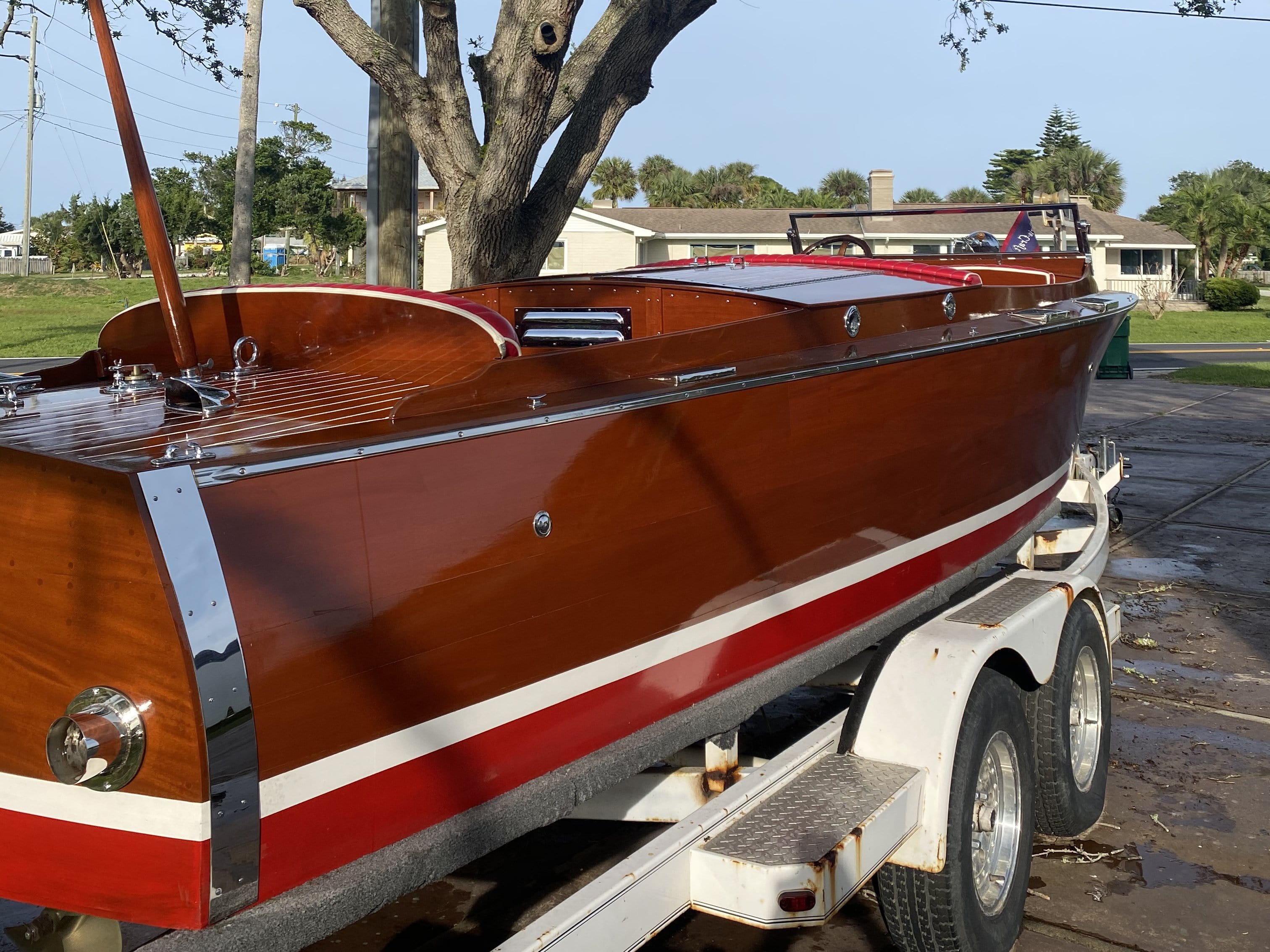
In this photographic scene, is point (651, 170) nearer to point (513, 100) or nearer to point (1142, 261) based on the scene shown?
point (1142, 261)

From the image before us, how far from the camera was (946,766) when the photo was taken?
2.95 m

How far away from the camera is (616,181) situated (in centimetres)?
5912

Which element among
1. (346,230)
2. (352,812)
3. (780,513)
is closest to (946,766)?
(780,513)

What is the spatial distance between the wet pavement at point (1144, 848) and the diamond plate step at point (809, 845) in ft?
2.22

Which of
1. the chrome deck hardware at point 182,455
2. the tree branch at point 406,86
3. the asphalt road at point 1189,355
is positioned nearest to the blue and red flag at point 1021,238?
the tree branch at point 406,86

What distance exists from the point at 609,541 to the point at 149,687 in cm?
101

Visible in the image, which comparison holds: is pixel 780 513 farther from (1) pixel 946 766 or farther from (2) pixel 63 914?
(2) pixel 63 914

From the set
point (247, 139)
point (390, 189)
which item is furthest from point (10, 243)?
point (390, 189)

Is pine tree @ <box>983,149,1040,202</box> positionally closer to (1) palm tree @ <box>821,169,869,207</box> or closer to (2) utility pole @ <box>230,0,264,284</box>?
(1) palm tree @ <box>821,169,869,207</box>

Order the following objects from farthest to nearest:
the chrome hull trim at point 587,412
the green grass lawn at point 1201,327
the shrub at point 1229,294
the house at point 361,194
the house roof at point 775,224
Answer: the house at point 361,194 < the shrub at point 1229,294 < the house roof at point 775,224 < the green grass lawn at point 1201,327 < the chrome hull trim at point 587,412

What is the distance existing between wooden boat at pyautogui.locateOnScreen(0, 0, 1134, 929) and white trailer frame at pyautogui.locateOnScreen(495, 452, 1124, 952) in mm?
225

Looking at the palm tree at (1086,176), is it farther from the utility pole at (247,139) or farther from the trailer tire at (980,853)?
the trailer tire at (980,853)

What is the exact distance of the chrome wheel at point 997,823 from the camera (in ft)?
10.6

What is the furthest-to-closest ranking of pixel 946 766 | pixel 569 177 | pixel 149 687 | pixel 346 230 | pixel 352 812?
pixel 346 230, pixel 569 177, pixel 946 766, pixel 352 812, pixel 149 687
